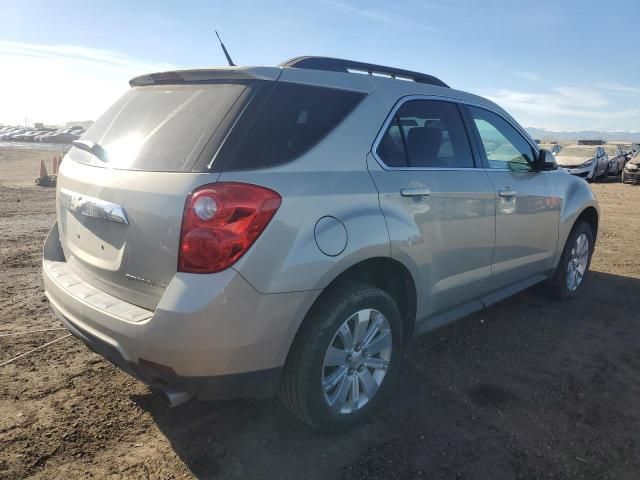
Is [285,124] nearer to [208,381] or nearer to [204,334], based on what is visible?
[204,334]

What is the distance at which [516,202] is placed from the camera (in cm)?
386

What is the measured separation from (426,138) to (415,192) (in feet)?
1.66

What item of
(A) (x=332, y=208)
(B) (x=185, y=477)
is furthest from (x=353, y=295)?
(B) (x=185, y=477)

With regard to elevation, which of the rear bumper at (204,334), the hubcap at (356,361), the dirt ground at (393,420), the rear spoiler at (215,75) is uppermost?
the rear spoiler at (215,75)

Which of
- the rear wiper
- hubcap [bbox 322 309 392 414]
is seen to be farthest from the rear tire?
the rear wiper

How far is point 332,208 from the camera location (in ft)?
7.94

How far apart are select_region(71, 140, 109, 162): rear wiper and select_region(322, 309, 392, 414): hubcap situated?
5.04 feet

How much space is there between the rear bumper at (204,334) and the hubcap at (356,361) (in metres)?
0.36

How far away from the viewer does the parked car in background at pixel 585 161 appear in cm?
1900

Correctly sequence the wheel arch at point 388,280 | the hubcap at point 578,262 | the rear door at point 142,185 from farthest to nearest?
1. the hubcap at point 578,262
2. the wheel arch at point 388,280
3. the rear door at point 142,185

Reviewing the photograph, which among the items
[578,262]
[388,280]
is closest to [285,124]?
[388,280]

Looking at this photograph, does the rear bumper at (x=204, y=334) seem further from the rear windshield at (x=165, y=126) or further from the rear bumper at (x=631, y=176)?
the rear bumper at (x=631, y=176)

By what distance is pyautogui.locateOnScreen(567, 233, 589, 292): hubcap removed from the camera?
499cm

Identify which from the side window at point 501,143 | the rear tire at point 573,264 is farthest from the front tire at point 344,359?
the rear tire at point 573,264
